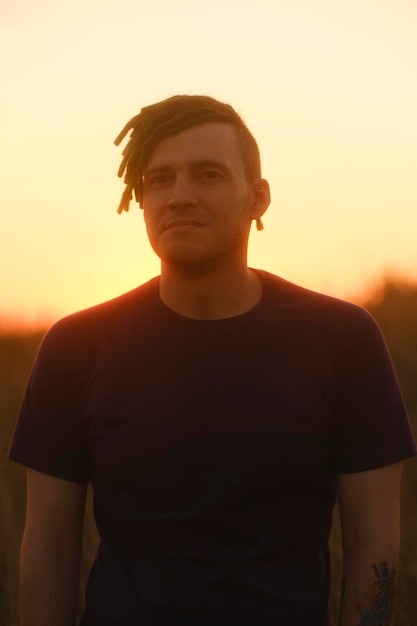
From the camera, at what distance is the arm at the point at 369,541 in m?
3.01

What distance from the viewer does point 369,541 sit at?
9.92 feet

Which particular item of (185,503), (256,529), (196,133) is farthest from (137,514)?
(196,133)

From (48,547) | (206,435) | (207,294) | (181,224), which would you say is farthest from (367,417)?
(48,547)

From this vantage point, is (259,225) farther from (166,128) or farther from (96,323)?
(96,323)

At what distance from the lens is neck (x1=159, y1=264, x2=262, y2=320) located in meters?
3.15

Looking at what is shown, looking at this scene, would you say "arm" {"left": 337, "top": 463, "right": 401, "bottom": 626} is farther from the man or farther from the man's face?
the man's face

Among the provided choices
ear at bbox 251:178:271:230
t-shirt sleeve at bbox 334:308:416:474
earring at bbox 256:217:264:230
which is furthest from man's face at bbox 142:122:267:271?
t-shirt sleeve at bbox 334:308:416:474

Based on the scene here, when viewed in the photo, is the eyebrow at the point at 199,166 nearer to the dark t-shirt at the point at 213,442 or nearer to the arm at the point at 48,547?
the dark t-shirt at the point at 213,442

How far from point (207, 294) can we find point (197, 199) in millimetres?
283

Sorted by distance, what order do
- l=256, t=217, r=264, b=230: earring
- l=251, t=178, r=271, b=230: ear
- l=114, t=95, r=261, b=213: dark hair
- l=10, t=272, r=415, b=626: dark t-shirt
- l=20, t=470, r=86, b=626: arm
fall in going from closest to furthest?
1. l=10, t=272, r=415, b=626: dark t-shirt
2. l=20, t=470, r=86, b=626: arm
3. l=114, t=95, r=261, b=213: dark hair
4. l=251, t=178, r=271, b=230: ear
5. l=256, t=217, r=264, b=230: earring

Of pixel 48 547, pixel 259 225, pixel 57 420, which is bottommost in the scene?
pixel 48 547

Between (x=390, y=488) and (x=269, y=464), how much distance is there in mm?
403

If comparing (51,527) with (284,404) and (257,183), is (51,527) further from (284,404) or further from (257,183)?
(257,183)

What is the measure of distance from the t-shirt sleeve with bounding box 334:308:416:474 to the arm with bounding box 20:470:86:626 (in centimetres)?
79
